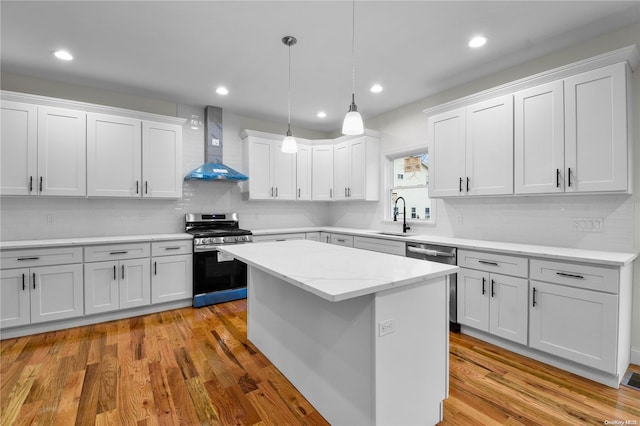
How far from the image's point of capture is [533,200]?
10.0ft

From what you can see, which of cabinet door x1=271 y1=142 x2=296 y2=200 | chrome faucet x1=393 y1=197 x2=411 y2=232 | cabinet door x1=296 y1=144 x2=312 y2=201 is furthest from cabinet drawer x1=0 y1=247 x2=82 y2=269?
chrome faucet x1=393 y1=197 x2=411 y2=232

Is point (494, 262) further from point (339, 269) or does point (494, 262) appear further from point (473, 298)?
point (339, 269)

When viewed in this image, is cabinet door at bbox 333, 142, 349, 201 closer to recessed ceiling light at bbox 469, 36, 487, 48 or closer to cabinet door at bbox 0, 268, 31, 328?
recessed ceiling light at bbox 469, 36, 487, 48

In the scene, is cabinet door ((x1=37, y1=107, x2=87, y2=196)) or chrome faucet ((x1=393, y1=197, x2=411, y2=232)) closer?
cabinet door ((x1=37, y1=107, x2=87, y2=196))

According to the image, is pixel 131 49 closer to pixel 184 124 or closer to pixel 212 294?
pixel 184 124

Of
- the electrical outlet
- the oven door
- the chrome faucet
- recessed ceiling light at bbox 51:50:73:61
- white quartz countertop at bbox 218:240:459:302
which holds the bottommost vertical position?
the oven door

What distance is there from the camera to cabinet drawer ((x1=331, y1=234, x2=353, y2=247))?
4516 mm

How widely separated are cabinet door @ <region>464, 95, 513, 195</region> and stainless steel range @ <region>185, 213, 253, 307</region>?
3.03m

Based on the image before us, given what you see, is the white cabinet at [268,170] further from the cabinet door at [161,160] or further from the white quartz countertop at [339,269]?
the white quartz countertop at [339,269]

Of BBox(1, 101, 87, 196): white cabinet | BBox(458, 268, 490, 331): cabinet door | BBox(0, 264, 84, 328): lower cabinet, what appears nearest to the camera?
BBox(458, 268, 490, 331): cabinet door

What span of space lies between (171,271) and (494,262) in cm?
368

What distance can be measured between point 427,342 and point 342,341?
19.4 inches

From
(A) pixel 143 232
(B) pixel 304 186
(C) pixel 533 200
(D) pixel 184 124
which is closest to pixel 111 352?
(A) pixel 143 232

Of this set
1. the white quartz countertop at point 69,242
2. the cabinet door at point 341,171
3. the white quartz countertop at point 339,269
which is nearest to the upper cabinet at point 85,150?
the white quartz countertop at point 69,242
